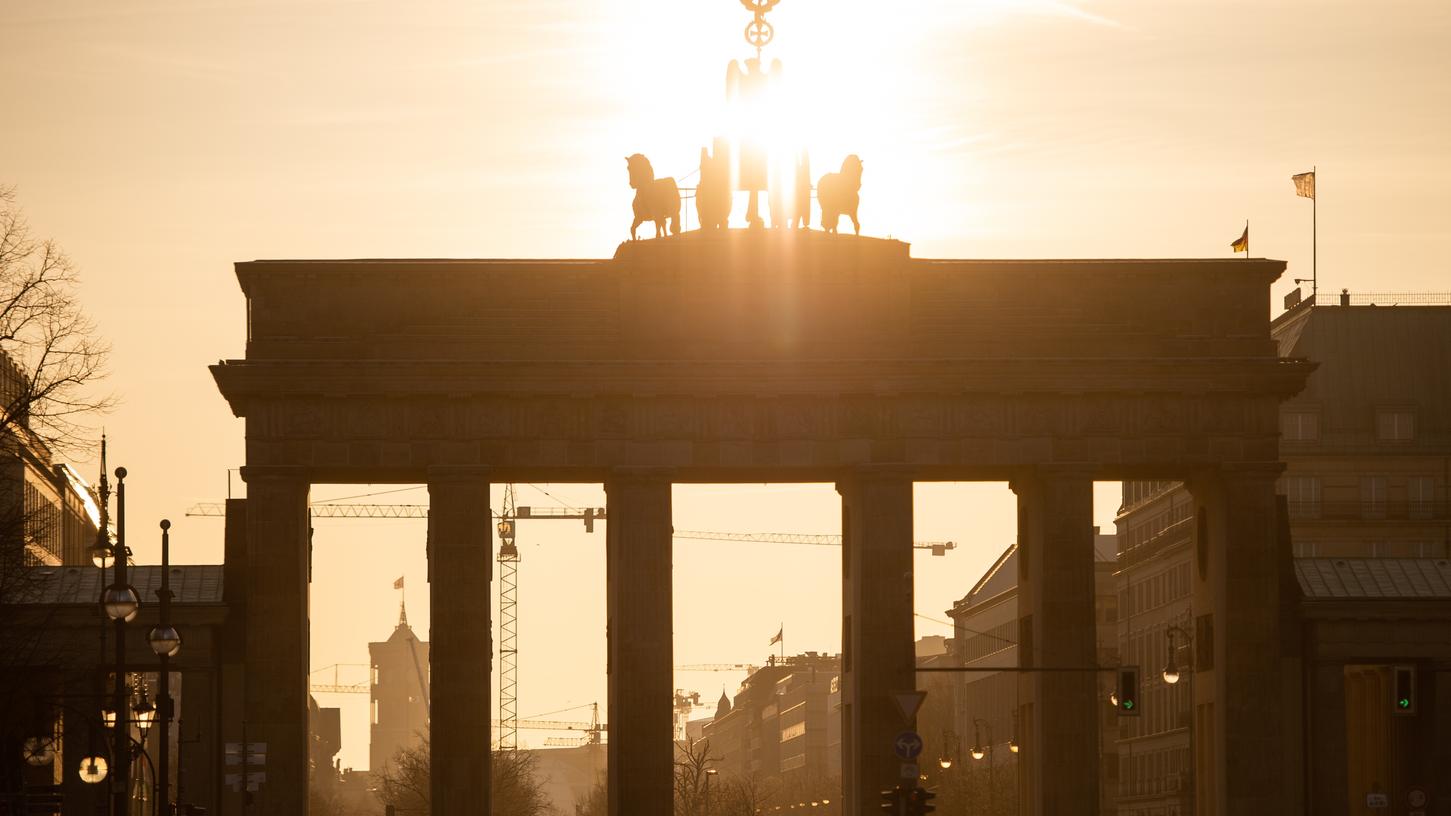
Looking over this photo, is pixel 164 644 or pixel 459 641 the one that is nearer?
pixel 164 644

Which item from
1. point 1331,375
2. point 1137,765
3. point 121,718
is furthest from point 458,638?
point 1137,765

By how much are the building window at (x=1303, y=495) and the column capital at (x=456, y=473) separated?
51028mm

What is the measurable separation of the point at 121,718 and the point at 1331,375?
260 feet

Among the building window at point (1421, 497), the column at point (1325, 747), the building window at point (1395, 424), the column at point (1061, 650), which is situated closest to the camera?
the column at point (1061, 650)

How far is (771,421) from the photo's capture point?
7819 cm

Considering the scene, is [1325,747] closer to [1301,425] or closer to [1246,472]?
[1246,472]

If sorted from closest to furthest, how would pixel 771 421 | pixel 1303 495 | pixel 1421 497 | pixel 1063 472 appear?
pixel 771 421 → pixel 1063 472 → pixel 1421 497 → pixel 1303 495

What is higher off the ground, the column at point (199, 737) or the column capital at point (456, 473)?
the column capital at point (456, 473)

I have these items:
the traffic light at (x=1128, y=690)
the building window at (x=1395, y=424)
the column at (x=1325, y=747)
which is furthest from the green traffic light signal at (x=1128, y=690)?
the building window at (x=1395, y=424)

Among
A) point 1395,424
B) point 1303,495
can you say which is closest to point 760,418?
point 1303,495

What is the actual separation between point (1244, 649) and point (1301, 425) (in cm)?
4607

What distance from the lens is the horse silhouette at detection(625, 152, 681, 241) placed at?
77.5 meters

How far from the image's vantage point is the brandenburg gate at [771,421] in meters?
77.0

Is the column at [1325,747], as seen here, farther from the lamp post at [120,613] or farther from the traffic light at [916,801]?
the lamp post at [120,613]
